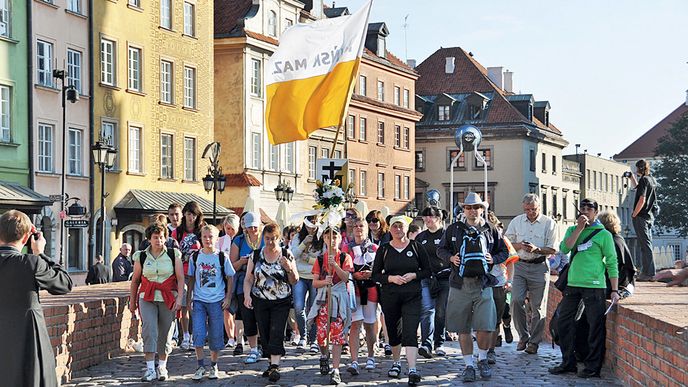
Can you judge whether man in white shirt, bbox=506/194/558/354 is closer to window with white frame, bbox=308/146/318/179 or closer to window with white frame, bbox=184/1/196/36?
window with white frame, bbox=184/1/196/36

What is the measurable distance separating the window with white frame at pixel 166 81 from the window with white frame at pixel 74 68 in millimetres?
6118

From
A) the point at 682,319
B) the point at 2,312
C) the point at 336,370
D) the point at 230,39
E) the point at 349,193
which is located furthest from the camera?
the point at 230,39

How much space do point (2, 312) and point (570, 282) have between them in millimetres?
7453

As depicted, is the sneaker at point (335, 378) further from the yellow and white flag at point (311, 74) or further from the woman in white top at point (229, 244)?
the yellow and white flag at point (311, 74)

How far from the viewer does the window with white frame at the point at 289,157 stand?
59253mm

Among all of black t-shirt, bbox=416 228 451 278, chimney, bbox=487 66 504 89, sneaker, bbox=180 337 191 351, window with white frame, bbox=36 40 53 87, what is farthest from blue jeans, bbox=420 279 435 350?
chimney, bbox=487 66 504 89

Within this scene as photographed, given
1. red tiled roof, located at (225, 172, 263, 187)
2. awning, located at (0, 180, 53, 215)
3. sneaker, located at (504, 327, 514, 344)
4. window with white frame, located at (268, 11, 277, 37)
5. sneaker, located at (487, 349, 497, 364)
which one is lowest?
sneaker, located at (504, 327, 514, 344)

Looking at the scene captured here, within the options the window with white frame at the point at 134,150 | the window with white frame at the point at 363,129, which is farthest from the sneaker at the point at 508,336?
the window with white frame at the point at 363,129

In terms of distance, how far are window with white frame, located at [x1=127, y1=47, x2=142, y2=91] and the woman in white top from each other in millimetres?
28546

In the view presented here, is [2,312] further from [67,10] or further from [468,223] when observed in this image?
[67,10]

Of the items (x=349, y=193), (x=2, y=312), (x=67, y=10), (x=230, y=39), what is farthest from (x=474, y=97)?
(x=2, y=312)

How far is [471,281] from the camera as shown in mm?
13961

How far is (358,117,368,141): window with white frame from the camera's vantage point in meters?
71.6

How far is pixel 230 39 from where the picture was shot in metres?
54.5
